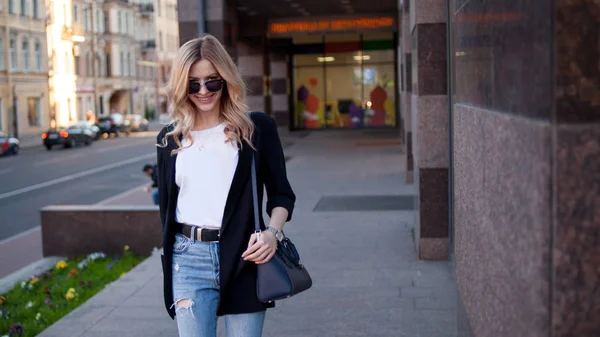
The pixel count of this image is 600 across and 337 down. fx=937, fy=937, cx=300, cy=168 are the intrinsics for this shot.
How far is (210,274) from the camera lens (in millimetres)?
3746

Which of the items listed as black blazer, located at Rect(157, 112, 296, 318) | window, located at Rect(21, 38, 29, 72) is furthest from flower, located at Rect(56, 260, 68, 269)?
window, located at Rect(21, 38, 29, 72)

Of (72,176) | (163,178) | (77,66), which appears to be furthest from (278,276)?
(77,66)

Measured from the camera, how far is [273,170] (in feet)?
12.9

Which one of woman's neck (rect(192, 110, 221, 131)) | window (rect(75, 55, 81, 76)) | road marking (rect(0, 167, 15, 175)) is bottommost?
road marking (rect(0, 167, 15, 175))

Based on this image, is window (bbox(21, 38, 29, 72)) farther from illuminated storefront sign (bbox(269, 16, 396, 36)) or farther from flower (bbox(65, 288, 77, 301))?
flower (bbox(65, 288, 77, 301))

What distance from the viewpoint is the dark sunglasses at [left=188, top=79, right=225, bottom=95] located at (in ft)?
12.6

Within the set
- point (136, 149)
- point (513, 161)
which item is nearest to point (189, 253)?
point (513, 161)

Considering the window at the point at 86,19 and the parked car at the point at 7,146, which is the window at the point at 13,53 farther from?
the window at the point at 86,19

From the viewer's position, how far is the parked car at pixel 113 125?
6241cm

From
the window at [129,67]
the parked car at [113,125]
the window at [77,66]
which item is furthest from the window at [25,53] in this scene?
the window at [129,67]

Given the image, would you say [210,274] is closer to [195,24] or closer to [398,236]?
[398,236]

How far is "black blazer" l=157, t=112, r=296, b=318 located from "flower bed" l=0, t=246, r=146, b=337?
14.0ft

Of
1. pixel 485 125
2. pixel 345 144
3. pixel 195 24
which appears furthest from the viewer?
pixel 345 144

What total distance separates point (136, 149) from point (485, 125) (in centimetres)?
4320
